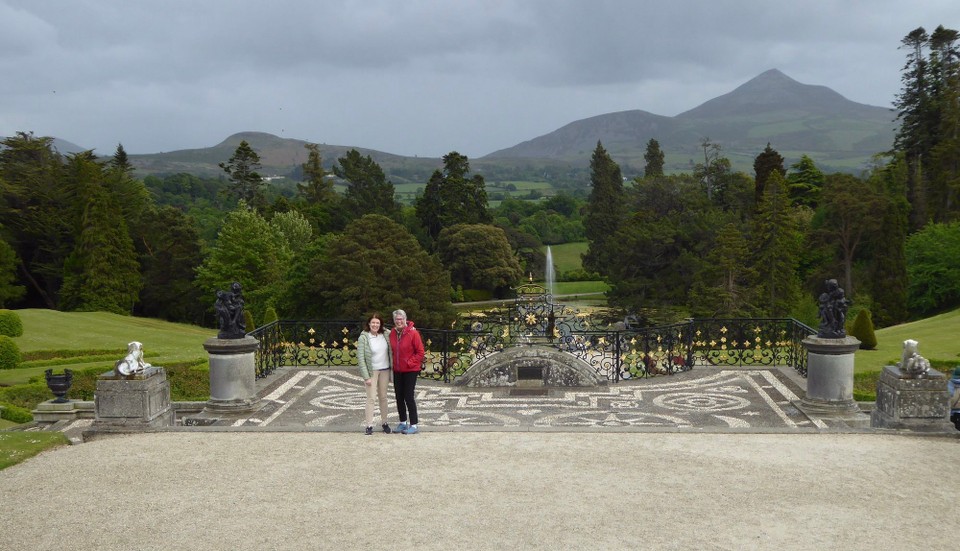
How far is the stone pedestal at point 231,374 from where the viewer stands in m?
17.8

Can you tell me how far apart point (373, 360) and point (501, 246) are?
7750 centimetres

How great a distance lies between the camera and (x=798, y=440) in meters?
14.1

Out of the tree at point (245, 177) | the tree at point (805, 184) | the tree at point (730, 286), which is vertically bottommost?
the tree at point (730, 286)

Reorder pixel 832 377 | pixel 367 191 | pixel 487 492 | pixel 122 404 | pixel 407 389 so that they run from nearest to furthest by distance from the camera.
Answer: pixel 487 492
pixel 407 389
pixel 122 404
pixel 832 377
pixel 367 191

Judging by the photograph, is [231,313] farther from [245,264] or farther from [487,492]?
[245,264]

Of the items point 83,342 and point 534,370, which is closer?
point 534,370

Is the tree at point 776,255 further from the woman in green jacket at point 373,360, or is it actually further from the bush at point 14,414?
the bush at point 14,414

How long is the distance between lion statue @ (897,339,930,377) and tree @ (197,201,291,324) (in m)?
52.2

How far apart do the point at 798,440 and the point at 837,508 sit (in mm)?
3618

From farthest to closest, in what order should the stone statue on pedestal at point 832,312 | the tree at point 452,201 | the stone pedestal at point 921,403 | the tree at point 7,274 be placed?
the tree at point 452,201 < the tree at point 7,274 < the stone statue on pedestal at point 832,312 < the stone pedestal at point 921,403

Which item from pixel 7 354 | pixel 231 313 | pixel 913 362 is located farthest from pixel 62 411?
pixel 913 362

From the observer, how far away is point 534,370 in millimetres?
20812

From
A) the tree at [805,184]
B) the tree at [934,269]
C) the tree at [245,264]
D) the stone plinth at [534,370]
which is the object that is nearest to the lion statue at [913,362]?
the stone plinth at [534,370]

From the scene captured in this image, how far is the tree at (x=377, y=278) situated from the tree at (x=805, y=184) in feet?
146
